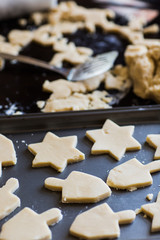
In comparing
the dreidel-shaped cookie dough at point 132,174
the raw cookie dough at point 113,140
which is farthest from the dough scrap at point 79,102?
the dreidel-shaped cookie dough at point 132,174

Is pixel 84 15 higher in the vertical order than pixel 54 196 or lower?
higher

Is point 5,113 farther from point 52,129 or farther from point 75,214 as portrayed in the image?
point 75,214

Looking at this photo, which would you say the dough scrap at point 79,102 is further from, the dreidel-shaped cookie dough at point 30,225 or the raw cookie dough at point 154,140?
the dreidel-shaped cookie dough at point 30,225

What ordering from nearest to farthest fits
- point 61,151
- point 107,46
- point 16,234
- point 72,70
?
point 16,234
point 61,151
point 72,70
point 107,46

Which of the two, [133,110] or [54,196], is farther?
[133,110]

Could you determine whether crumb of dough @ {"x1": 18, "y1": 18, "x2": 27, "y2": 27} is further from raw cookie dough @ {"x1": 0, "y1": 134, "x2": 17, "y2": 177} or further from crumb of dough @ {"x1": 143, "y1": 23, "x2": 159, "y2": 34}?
raw cookie dough @ {"x1": 0, "y1": 134, "x2": 17, "y2": 177}

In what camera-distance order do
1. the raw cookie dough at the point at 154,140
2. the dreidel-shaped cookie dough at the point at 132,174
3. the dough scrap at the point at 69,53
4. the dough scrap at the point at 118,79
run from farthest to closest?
the dough scrap at the point at 69,53
the dough scrap at the point at 118,79
the raw cookie dough at the point at 154,140
the dreidel-shaped cookie dough at the point at 132,174

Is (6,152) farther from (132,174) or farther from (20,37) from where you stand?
(20,37)

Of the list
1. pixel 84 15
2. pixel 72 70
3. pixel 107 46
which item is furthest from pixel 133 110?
pixel 84 15
